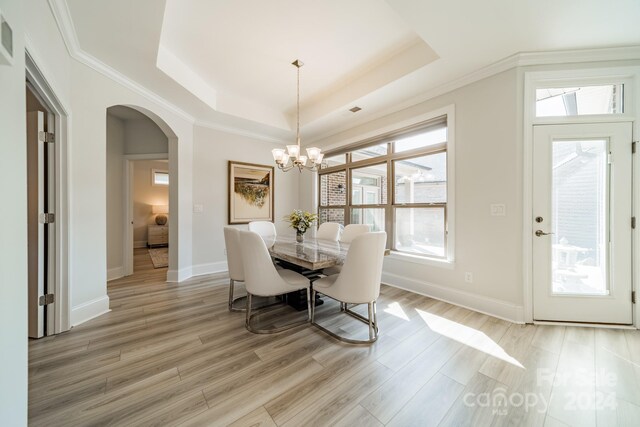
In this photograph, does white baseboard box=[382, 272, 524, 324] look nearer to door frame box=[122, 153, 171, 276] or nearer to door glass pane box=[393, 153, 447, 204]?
door glass pane box=[393, 153, 447, 204]

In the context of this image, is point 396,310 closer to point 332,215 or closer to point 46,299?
point 332,215

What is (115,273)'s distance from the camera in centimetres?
383

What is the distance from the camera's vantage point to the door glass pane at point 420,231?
310 cm

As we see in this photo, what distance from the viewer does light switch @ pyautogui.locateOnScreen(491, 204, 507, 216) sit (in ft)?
7.98

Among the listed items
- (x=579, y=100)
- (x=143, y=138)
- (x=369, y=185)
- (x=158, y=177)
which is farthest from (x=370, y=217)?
(x=158, y=177)

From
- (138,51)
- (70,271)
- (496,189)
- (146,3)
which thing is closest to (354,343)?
(496,189)

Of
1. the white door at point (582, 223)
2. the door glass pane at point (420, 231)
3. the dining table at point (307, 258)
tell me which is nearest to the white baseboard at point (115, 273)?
the dining table at point (307, 258)

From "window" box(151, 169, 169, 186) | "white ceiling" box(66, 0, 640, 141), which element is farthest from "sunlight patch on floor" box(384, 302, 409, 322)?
"window" box(151, 169, 169, 186)

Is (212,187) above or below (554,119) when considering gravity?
below

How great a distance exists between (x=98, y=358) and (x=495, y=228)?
12.4ft

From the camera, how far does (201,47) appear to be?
2631 mm

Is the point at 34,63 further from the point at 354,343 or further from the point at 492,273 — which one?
the point at 492,273

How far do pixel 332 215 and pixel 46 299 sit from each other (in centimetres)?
389

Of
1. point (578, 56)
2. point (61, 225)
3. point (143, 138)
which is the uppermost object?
point (578, 56)
